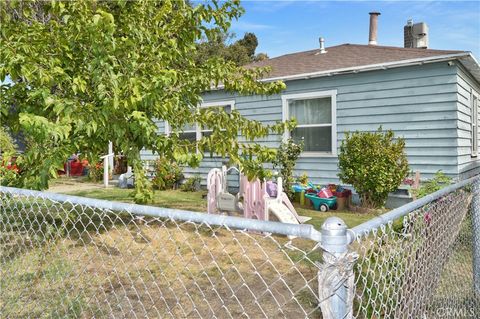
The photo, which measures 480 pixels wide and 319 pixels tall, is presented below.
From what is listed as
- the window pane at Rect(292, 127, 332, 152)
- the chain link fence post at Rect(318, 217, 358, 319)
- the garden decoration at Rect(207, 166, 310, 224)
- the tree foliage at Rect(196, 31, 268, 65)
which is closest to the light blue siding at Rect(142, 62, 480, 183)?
the window pane at Rect(292, 127, 332, 152)

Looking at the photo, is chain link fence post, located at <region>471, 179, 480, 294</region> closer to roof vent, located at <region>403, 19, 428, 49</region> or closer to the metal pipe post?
the metal pipe post

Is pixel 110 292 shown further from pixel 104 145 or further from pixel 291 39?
pixel 291 39

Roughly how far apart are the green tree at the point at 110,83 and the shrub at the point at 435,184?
300cm

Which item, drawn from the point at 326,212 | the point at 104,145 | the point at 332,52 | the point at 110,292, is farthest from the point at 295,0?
the point at 110,292

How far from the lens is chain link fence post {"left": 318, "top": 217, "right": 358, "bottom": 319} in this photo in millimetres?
1053

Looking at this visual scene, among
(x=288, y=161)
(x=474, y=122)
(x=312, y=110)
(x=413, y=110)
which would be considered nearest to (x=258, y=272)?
(x=288, y=161)

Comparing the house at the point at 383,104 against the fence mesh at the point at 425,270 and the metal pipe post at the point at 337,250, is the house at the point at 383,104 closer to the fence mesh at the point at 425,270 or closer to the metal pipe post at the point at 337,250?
the fence mesh at the point at 425,270

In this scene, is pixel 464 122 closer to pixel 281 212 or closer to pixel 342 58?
pixel 342 58

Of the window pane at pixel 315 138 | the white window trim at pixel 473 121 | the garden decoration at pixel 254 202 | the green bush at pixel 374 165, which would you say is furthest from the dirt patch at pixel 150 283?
the white window trim at pixel 473 121

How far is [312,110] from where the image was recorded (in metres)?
9.40

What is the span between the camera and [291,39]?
14.0 metres

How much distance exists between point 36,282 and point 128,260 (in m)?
0.97

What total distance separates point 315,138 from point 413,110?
7.72ft

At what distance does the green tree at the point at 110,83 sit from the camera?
380 centimetres
